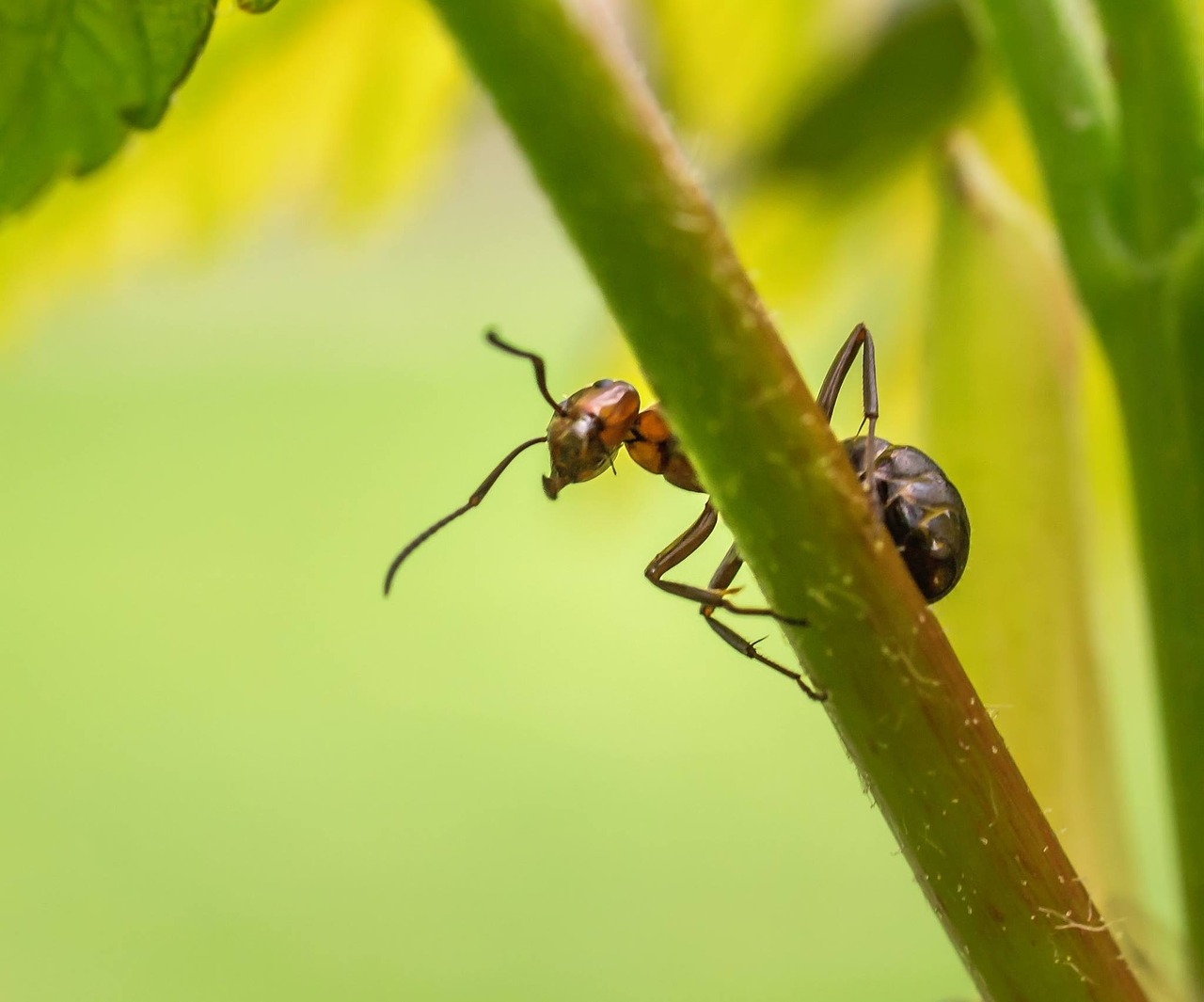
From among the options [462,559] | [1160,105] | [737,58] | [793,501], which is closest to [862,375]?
[1160,105]

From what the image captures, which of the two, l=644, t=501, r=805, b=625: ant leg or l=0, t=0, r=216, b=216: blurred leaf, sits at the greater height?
l=0, t=0, r=216, b=216: blurred leaf

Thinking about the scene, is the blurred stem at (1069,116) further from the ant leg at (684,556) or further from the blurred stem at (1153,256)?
the ant leg at (684,556)

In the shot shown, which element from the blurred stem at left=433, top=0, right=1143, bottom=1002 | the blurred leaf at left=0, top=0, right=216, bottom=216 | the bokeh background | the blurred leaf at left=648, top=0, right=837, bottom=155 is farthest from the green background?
the blurred stem at left=433, top=0, right=1143, bottom=1002

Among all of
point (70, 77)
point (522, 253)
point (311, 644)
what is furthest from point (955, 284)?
point (522, 253)

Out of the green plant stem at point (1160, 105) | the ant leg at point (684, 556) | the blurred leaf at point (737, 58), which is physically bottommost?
the ant leg at point (684, 556)

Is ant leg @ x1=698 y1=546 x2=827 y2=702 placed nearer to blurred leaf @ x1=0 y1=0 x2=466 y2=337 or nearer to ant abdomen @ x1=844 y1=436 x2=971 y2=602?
ant abdomen @ x1=844 y1=436 x2=971 y2=602

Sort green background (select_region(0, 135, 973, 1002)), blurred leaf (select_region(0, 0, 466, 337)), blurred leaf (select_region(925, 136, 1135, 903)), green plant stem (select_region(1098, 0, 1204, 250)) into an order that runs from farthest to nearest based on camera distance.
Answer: green background (select_region(0, 135, 973, 1002))
blurred leaf (select_region(0, 0, 466, 337))
blurred leaf (select_region(925, 136, 1135, 903))
green plant stem (select_region(1098, 0, 1204, 250))

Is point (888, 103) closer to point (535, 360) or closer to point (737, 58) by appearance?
point (737, 58)

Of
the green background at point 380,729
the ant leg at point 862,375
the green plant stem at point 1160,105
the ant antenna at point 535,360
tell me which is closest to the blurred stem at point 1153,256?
the green plant stem at point 1160,105
